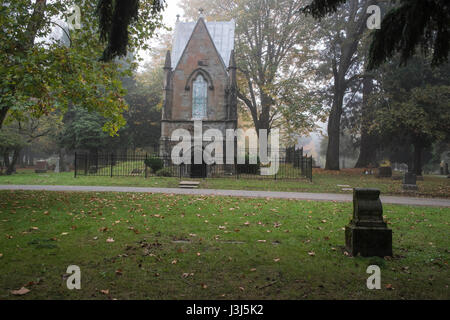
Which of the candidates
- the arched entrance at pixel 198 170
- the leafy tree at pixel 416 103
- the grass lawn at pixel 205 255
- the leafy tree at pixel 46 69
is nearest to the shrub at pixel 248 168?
the arched entrance at pixel 198 170

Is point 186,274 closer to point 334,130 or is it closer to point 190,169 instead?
point 190,169

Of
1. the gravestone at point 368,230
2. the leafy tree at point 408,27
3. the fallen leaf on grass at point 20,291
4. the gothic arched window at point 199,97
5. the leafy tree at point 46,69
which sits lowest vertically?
the fallen leaf on grass at point 20,291

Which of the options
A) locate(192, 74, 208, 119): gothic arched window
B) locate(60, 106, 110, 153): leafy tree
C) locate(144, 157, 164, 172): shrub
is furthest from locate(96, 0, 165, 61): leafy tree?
locate(60, 106, 110, 153): leafy tree

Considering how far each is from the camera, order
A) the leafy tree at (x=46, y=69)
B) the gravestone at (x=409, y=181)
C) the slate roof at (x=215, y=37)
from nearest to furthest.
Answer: the leafy tree at (x=46, y=69), the gravestone at (x=409, y=181), the slate roof at (x=215, y=37)

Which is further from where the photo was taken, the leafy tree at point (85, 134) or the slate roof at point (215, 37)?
the leafy tree at point (85, 134)

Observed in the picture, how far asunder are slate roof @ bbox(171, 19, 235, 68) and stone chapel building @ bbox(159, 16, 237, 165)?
1043 mm

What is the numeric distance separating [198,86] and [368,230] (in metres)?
21.7

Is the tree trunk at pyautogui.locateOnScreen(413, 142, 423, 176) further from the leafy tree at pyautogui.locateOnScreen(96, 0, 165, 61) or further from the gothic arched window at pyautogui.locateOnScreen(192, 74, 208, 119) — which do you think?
the leafy tree at pyautogui.locateOnScreen(96, 0, 165, 61)

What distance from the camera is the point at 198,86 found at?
24.7m

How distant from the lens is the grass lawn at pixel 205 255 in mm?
3619

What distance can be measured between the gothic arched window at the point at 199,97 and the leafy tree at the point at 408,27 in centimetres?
2123

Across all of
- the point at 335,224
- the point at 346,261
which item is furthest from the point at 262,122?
the point at 346,261

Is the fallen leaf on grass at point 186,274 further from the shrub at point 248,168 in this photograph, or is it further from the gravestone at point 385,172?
the gravestone at point 385,172

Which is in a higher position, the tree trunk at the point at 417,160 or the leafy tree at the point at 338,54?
the leafy tree at the point at 338,54
